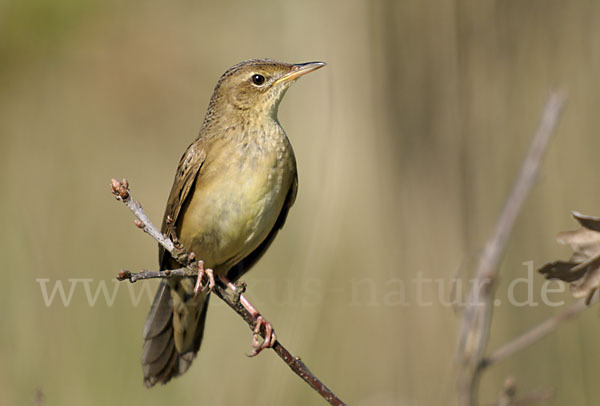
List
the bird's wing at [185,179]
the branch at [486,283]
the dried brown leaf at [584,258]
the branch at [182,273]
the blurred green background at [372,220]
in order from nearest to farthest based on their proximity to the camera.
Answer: the dried brown leaf at [584,258] → the branch at [182,273] → the branch at [486,283] → the bird's wing at [185,179] → the blurred green background at [372,220]

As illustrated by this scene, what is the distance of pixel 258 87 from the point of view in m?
3.83

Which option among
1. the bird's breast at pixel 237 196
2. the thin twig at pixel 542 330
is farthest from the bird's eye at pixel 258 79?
the thin twig at pixel 542 330

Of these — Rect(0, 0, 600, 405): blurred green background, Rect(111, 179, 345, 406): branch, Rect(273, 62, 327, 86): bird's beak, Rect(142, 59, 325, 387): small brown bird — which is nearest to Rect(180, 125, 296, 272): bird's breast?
Rect(142, 59, 325, 387): small brown bird

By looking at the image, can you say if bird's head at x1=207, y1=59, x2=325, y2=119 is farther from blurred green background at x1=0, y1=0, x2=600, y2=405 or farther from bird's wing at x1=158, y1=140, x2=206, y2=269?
blurred green background at x1=0, y1=0, x2=600, y2=405

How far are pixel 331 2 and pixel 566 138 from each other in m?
1.71

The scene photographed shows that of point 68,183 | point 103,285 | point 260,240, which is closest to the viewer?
point 260,240

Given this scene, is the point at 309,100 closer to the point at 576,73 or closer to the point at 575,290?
the point at 576,73

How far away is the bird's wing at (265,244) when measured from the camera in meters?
3.83

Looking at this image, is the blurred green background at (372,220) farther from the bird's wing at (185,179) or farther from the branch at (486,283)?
the branch at (486,283)

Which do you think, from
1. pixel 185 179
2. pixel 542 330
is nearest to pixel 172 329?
pixel 185 179

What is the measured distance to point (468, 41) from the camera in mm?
4379

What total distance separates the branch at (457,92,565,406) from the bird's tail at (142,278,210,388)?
1789 millimetres

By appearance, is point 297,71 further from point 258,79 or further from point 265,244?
point 265,244

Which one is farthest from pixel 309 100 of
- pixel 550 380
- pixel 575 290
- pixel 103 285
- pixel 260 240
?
pixel 575 290
